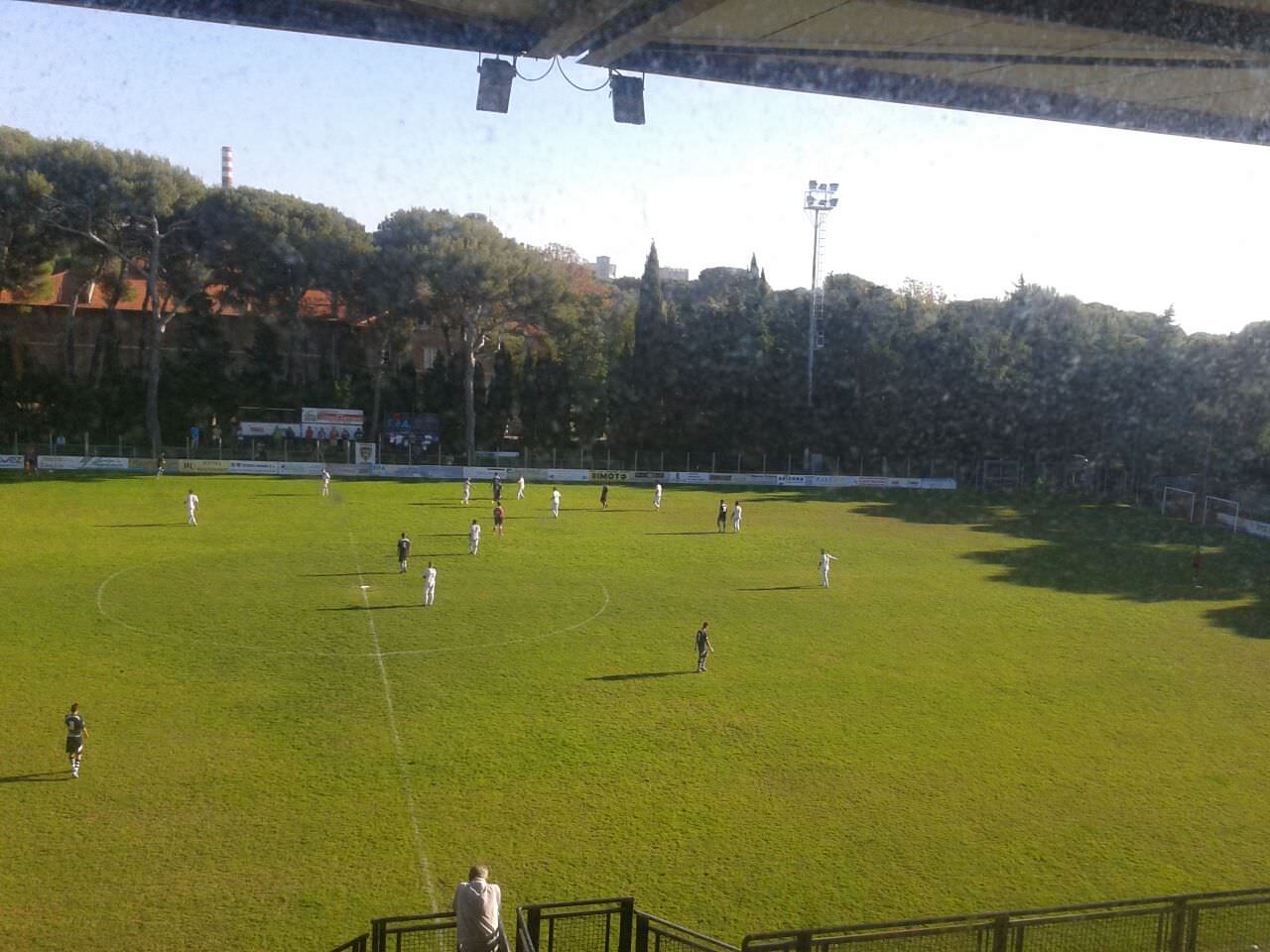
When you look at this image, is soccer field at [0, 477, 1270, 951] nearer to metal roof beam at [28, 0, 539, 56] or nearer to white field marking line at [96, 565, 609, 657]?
white field marking line at [96, 565, 609, 657]

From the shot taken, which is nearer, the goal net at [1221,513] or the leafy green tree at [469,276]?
the goal net at [1221,513]

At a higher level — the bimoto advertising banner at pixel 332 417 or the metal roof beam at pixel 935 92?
the metal roof beam at pixel 935 92

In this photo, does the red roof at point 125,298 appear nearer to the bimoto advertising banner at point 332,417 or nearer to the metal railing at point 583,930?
the bimoto advertising banner at point 332,417

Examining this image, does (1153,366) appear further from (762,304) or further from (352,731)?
(352,731)

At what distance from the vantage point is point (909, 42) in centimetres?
630

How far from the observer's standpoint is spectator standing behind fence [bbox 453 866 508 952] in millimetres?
6008

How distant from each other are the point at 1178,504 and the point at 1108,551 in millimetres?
15476

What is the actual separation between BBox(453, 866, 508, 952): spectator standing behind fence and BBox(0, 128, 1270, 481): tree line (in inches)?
1654

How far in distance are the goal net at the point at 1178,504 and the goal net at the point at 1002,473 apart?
6.91 m

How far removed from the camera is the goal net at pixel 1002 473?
50906mm

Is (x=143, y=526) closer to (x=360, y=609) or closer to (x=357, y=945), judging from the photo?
(x=360, y=609)

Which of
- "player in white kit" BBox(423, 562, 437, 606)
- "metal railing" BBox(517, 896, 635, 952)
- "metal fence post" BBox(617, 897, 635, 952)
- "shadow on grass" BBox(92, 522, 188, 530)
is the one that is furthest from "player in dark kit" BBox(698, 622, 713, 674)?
"shadow on grass" BBox(92, 522, 188, 530)

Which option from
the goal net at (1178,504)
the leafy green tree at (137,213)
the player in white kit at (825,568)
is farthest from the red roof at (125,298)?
the goal net at (1178,504)

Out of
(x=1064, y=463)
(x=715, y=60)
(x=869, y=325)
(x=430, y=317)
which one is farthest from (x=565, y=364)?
(x=715, y=60)
